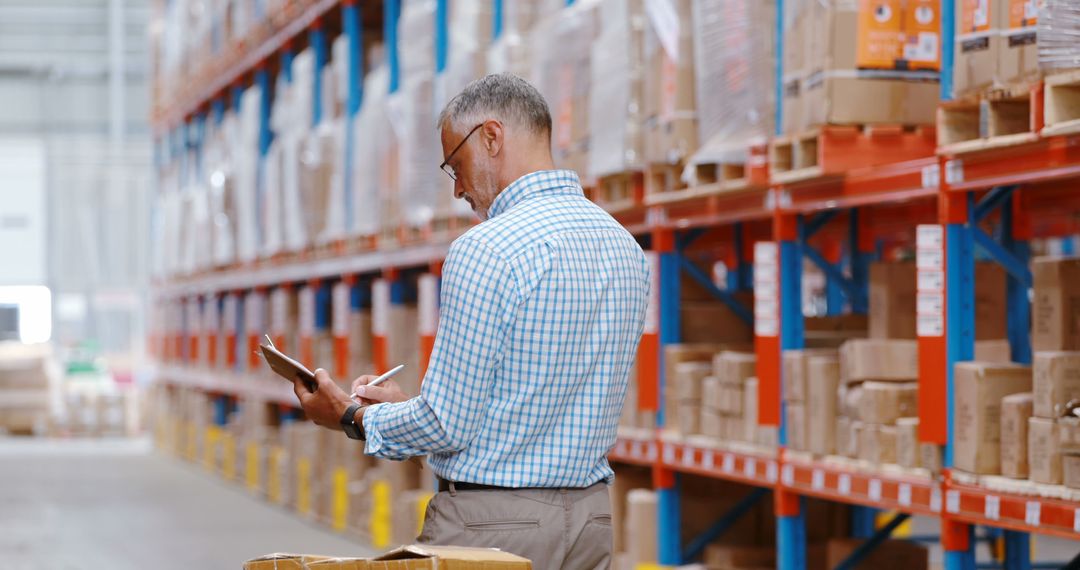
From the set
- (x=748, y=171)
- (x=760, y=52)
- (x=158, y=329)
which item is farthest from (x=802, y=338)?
(x=158, y=329)

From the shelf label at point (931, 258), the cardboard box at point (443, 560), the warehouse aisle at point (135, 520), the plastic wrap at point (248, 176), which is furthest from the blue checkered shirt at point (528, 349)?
the plastic wrap at point (248, 176)

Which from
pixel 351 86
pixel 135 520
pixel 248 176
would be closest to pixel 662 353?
pixel 351 86

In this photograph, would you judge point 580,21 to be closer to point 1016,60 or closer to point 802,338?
point 802,338

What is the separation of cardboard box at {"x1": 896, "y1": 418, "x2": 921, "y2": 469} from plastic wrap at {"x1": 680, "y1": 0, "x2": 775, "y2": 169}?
1.23 m

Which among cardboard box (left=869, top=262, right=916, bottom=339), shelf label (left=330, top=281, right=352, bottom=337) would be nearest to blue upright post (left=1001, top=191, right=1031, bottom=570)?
cardboard box (left=869, top=262, right=916, bottom=339)

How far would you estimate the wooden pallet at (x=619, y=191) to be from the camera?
6.70 metres

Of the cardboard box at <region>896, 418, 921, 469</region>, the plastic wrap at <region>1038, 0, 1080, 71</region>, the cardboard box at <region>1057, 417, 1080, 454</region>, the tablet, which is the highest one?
the plastic wrap at <region>1038, 0, 1080, 71</region>

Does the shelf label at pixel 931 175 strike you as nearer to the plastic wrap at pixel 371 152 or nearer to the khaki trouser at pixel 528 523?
the khaki trouser at pixel 528 523

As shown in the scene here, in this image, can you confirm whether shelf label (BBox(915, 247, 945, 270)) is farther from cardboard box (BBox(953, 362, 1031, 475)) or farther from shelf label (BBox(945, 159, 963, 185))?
cardboard box (BBox(953, 362, 1031, 475))

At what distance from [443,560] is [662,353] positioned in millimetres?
4038

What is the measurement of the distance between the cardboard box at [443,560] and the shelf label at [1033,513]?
2.04 m

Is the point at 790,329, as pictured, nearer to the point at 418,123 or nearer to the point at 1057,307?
the point at 1057,307

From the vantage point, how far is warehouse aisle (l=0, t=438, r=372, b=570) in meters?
9.62

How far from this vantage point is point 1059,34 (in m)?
4.17
